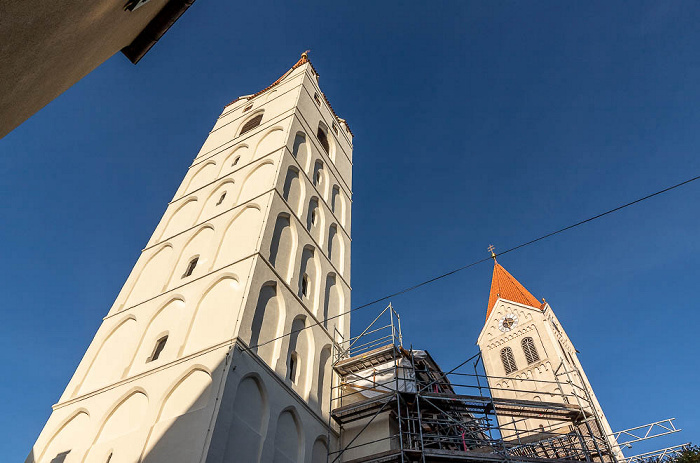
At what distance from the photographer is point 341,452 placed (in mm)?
12383

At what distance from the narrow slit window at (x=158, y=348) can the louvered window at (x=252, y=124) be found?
1219 cm

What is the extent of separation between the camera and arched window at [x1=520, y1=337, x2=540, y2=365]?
3844cm

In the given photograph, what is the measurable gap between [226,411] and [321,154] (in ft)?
46.4

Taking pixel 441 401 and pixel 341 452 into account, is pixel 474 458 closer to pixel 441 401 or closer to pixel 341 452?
pixel 441 401

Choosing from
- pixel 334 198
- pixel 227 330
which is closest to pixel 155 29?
pixel 227 330

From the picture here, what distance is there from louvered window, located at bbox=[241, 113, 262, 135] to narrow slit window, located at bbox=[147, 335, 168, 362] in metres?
12.2

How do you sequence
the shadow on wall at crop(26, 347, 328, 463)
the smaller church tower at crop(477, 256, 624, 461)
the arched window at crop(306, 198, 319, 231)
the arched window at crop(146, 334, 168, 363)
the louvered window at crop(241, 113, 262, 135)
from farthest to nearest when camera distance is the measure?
1. the smaller church tower at crop(477, 256, 624, 461)
2. the louvered window at crop(241, 113, 262, 135)
3. the arched window at crop(306, 198, 319, 231)
4. the arched window at crop(146, 334, 168, 363)
5. the shadow on wall at crop(26, 347, 328, 463)

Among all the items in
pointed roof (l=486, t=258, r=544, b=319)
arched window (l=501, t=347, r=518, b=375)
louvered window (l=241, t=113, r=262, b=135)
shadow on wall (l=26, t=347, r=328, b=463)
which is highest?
pointed roof (l=486, t=258, r=544, b=319)

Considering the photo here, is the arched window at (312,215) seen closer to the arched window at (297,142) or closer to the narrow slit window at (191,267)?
the arched window at (297,142)

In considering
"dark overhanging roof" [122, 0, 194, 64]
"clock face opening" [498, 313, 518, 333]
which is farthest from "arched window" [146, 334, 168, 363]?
"clock face opening" [498, 313, 518, 333]

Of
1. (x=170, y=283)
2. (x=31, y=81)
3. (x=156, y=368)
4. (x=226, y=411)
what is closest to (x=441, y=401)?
(x=226, y=411)

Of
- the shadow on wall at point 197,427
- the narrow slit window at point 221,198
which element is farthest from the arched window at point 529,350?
the shadow on wall at point 197,427

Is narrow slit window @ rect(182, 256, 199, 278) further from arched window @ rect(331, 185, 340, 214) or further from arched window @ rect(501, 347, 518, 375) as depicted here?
arched window @ rect(501, 347, 518, 375)

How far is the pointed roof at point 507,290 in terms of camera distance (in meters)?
45.0
